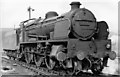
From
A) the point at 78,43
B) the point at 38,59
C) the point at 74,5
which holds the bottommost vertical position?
the point at 38,59

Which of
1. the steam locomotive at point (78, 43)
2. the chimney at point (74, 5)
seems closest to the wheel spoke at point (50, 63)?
the steam locomotive at point (78, 43)

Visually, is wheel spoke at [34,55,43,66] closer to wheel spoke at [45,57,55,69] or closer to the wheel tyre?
wheel spoke at [45,57,55,69]

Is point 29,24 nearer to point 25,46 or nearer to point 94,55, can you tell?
point 25,46

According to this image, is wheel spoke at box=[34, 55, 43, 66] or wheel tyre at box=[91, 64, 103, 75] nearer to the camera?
wheel tyre at box=[91, 64, 103, 75]

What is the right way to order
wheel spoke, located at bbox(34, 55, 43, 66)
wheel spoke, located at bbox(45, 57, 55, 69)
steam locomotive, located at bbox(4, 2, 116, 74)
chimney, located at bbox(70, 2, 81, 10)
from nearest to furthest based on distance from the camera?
steam locomotive, located at bbox(4, 2, 116, 74), chimney, located at bbox(70, 2, 81, 10), wheel spoke, located at bbox(45, 57, 55, 69), wheel spoke, located at bbox(34, 55, 43, 66)

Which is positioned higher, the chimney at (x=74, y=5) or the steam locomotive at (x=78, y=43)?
the chimney at (x=74, y=5)

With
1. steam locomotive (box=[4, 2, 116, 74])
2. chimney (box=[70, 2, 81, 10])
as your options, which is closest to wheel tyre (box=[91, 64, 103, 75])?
steam locomotive (box=[4, 2, 116, 74])

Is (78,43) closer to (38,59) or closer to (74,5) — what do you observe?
(74,5)

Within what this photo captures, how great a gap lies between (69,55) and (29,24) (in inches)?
256

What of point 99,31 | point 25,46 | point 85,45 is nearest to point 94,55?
point 85,45

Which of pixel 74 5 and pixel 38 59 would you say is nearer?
pixel 74 5

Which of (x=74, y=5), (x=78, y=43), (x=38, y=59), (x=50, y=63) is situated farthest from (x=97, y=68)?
(x=38, y=59)

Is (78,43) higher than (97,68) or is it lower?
higher

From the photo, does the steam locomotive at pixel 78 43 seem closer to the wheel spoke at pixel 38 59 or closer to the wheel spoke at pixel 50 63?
the wheel spoke at pixel 50 63
